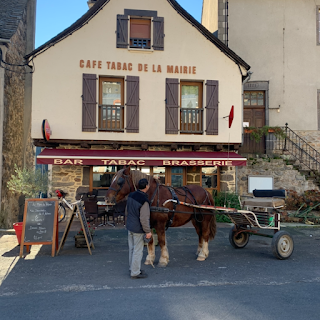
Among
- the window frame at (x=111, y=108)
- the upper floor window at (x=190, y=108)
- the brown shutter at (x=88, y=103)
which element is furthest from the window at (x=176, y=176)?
the brown shutter at (x=88, y=103)

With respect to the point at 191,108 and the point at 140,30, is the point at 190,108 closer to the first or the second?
the point at 191,108

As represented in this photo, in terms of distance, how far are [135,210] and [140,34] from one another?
8.26 metres

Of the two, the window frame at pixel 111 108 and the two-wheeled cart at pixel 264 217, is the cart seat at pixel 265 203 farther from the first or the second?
the window frame at pixel 111 108

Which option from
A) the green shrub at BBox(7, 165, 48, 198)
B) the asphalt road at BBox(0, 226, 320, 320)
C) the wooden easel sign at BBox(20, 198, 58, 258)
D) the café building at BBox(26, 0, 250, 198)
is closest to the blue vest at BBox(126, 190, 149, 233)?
the asphalt road at BBox(0, 226, 320, 320)

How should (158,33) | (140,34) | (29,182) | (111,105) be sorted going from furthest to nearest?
1. (140,34)
2. (158,33)
3. (111,105)
4. (29,182)

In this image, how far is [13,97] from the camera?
12.9 m

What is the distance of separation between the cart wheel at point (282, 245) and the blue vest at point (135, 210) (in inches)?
114

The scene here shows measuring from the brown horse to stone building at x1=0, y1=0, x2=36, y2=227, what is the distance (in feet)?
23.4

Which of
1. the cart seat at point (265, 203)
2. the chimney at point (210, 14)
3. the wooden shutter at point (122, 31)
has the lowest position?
the cart seat at point (265, 203)

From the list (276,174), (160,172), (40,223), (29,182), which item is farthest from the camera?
(276,174)

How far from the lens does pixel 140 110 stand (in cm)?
1141

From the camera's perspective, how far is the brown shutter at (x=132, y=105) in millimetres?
11297

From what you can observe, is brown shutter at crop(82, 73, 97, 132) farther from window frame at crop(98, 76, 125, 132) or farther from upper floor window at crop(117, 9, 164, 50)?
upper floor window at crop(117, 9, 164, 50)

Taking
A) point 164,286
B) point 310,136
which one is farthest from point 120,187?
point 310,136
